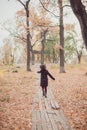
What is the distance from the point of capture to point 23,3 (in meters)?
34.4

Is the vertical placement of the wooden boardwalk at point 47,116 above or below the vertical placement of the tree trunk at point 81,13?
below

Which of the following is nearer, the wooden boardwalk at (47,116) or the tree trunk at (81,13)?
the wooden boardwalk at (47,116)

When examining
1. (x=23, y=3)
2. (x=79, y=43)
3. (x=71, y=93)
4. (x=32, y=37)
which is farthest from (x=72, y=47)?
(x=71, y=93)

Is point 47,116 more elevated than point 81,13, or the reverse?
point 81,13

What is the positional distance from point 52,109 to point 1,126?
118 inches

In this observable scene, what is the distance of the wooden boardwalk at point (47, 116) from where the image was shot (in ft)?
30.1

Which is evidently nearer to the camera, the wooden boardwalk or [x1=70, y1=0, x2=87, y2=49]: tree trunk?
the wooden boardwalk

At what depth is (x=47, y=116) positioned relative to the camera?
10.5m

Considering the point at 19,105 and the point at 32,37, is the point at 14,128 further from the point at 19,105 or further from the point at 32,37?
the point at 32,37

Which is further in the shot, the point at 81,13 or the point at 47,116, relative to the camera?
the point at 47,116

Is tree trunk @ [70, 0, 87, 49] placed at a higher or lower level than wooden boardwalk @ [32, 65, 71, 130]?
higher

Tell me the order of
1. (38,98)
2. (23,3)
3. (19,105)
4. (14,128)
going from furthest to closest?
1. (23,3)
2. (38,98)
3. (19,105)
4. (14,128)

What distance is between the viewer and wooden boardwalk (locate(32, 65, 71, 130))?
9.18 metres

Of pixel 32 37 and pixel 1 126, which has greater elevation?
pixel 32 37
